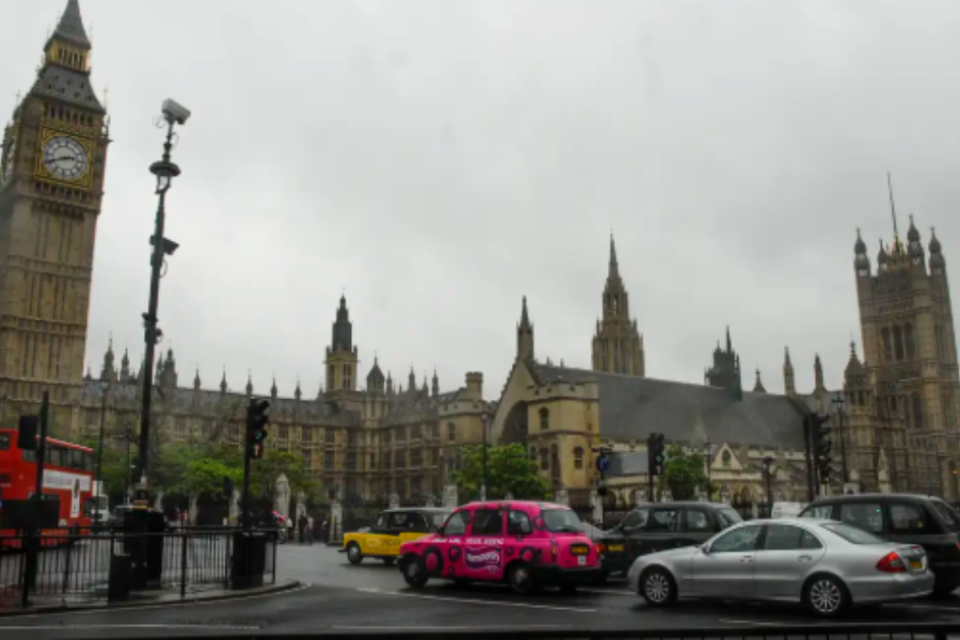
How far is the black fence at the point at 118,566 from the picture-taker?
1414 cm

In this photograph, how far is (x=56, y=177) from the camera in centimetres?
8644

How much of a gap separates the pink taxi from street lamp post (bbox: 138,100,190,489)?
17.7 ft

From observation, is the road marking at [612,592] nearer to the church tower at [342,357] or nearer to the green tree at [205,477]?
the green tree at [205,477]

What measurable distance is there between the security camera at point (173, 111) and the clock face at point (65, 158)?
77380mm

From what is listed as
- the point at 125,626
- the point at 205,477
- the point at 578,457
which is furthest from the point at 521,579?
the point at 578,457

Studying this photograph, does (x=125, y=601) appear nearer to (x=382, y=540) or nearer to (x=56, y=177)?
(x=382, y=540)

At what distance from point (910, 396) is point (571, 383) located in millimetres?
66266

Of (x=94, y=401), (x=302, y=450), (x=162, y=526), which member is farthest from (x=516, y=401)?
(x=162, y=526)

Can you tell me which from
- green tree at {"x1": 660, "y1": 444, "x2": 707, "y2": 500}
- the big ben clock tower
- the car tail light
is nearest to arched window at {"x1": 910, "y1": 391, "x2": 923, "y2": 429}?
green tree at {"x1": 660, "y1": 444, "x2": 707, "y2": 500}

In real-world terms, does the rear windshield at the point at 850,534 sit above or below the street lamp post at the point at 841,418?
below

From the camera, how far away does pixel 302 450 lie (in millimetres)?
106250

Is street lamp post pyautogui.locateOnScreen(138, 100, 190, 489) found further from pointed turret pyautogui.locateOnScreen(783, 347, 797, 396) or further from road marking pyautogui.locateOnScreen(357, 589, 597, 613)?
pointed turret pyautogui.locateOnScreen(783, 347, 797, 396)

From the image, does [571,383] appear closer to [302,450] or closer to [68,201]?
[302,450]

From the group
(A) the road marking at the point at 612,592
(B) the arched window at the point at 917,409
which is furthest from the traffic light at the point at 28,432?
(B) the arched window at the point at 917,409
